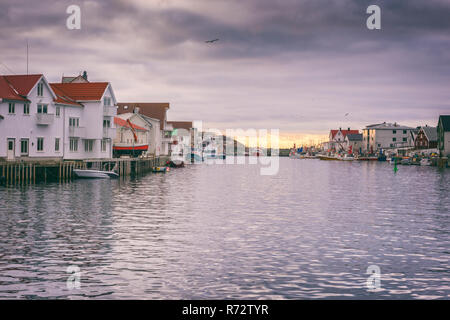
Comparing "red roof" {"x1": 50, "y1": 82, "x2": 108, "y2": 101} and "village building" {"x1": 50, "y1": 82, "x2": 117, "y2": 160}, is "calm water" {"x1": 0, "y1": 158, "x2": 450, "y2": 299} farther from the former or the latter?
"red roof" {"x1": 50, "y1": 82, "x2": 108, "y2": 101}

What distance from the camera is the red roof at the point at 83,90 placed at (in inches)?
2987

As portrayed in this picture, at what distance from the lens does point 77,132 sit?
7262cm

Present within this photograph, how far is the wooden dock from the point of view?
5825 centimetres

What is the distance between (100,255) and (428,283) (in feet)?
39.0

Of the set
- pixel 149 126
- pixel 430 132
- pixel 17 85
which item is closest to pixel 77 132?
pixel 17 85

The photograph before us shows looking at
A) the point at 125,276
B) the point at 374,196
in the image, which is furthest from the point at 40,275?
the point at 374,196

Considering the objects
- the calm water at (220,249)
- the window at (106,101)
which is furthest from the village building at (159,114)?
the calm water at (220,249)

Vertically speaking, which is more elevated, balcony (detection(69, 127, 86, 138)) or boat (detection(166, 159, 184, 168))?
balcony (detection(69, 127, 86, 138))

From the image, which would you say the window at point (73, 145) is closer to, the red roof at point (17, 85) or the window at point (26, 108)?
the window at point (26, 108)

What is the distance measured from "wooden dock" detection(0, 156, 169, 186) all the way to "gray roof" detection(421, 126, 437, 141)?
112m

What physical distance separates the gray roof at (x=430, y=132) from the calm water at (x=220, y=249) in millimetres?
128296

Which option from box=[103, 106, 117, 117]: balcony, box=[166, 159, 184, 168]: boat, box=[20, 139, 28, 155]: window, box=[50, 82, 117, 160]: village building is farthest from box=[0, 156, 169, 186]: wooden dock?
box=[166, 159, 184, 168]: boat

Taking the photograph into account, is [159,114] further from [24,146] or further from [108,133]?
[24,146]
